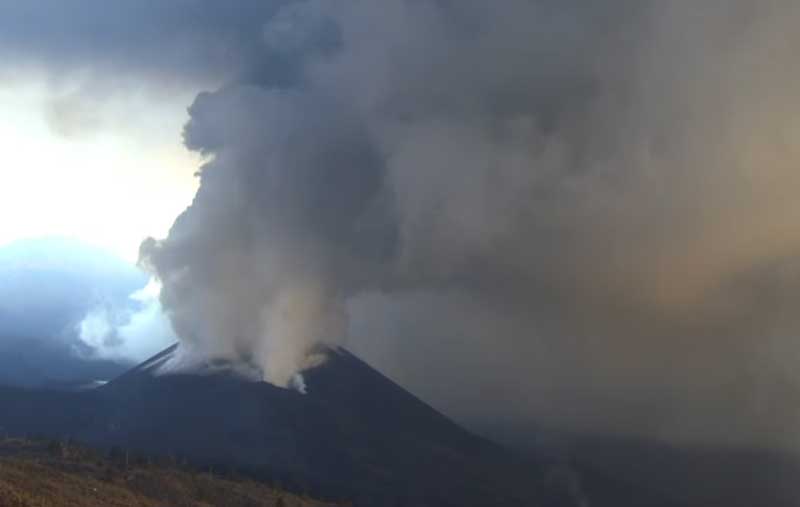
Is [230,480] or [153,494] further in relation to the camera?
[230,480]

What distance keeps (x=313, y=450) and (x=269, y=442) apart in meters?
8.62

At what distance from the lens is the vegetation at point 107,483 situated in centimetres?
7656

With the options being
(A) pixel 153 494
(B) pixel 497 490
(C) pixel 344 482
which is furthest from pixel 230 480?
(B) pixel 497 490

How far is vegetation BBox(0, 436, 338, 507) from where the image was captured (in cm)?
7656

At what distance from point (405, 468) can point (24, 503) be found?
140943mm

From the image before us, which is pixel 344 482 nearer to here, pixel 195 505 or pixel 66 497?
pixel 195 505

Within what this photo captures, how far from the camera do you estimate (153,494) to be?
95125mm

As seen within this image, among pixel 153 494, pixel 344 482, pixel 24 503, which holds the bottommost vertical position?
pixel 24 503

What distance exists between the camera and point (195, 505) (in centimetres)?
9412

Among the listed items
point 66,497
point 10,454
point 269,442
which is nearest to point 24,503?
point 66,497

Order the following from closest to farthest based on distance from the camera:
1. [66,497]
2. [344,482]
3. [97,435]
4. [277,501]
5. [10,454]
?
1. [66,497]
2. [277,501]
3. [10,454]
4. [344,482]
5. [97,435]

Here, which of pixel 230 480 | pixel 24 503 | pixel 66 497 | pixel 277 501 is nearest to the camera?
pixel 24 503

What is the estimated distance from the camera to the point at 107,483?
9250cm

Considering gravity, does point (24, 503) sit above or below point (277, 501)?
below
